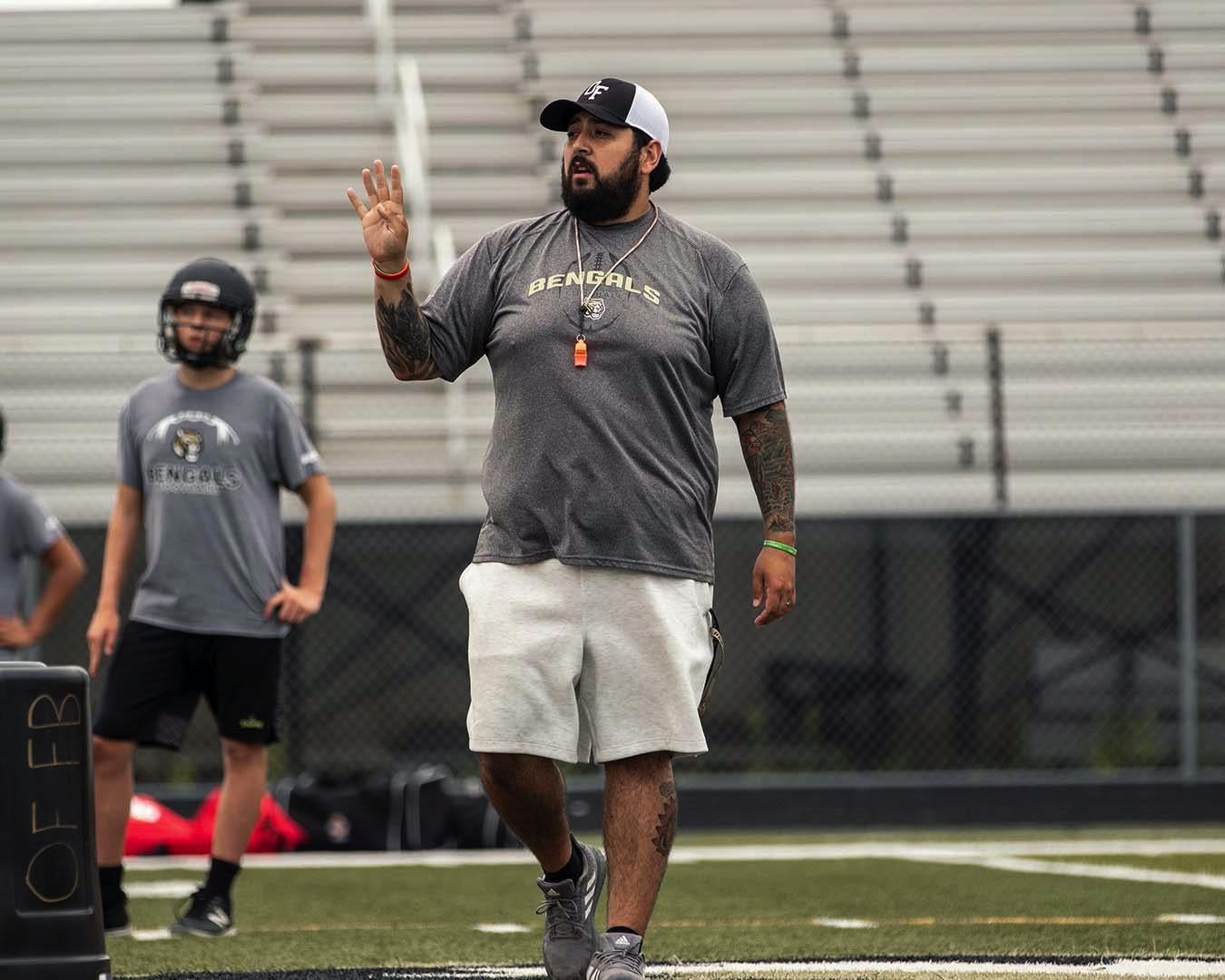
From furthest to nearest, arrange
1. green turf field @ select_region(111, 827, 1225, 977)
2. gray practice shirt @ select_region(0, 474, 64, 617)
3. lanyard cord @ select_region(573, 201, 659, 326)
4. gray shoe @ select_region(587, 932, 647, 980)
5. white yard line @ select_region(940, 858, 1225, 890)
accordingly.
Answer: white yard line @ select_region(940, 858, 1225, 890) < gray practice shirt @ select_region(0, 474, 64, 617) < green turf field @ select_region(111, 827, 1225, 977) < lanyard cord @ select_region(573, 201, 659, 326) < gray shoe @ select_region(587, 932, 647, 980)

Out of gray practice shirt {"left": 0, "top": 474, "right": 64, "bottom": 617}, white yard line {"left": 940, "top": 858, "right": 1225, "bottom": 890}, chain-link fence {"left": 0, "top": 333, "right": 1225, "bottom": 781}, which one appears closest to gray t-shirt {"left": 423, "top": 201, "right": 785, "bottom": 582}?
gray practice shirt {"left": 0, "top": 474, "right": 64, "bottom": 617}

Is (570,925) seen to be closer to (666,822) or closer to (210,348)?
(666,822)

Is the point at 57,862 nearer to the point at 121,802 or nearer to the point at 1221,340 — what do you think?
the point at 121,802

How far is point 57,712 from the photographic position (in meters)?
3.74

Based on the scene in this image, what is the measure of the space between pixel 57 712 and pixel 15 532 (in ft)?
9.97

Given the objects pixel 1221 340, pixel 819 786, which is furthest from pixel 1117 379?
pixel 819 786

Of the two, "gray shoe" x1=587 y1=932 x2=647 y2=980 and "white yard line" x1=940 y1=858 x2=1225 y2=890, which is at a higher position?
"gray shoe" x1=587 y1=932 x2=647 y2=980

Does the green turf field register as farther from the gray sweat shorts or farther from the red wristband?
the red wristband

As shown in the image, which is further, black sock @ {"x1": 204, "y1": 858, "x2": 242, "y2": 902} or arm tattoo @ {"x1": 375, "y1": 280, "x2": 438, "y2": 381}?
black sock @ {"x1": 204, "y1": 858, "x2": 242, "y2": 902}

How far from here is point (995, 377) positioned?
36.4 ft

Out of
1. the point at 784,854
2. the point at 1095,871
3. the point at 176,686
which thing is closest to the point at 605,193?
the point at 176,686

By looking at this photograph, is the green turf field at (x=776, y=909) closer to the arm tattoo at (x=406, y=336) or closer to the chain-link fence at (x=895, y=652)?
the chain-link fence at (x=895, y=652)

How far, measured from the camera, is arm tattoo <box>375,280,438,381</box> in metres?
4.25

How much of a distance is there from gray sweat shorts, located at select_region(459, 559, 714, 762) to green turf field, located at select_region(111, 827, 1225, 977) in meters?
0.70
